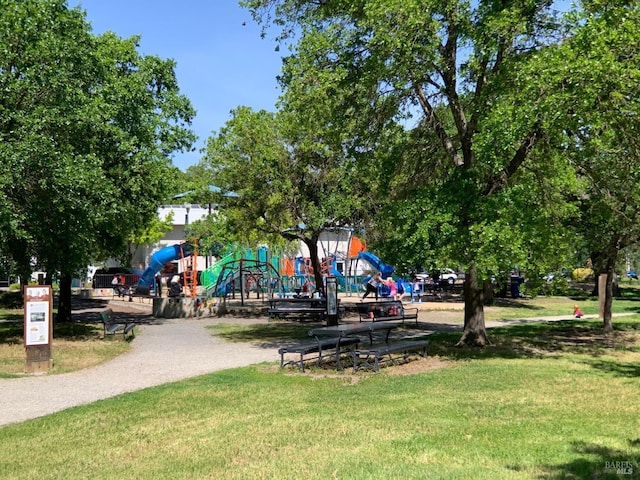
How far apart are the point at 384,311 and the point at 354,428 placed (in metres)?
14.4

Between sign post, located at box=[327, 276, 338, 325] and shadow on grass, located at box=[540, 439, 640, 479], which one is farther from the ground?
sign post, located at box=[327, 276, 338, 325]

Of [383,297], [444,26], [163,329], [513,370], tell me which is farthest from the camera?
[383,297]

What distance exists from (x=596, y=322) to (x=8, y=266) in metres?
17.2

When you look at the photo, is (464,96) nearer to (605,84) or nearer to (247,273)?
(605,84)

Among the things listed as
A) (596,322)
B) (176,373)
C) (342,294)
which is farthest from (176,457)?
(342,294)

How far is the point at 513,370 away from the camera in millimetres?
10609

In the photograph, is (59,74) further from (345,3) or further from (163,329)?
(163,329)

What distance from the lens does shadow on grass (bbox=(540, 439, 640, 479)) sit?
4980mm

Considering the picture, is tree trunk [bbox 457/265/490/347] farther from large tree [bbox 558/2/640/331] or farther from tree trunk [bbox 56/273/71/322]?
tree trunk [bbox 56/273/71/322]

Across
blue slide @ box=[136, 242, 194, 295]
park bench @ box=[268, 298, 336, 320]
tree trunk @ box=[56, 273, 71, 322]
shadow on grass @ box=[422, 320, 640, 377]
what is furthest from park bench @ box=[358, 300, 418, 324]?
blue slide @ box=[136, 242, 194, 295]

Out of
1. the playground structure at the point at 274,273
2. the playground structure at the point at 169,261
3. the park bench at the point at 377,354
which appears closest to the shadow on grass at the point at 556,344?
the park bench at the point at 377,354

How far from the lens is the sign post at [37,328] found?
11578 millimetres

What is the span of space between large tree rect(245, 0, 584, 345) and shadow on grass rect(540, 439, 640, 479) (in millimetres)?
4883

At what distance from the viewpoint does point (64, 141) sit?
14.1 meters
